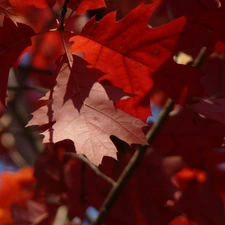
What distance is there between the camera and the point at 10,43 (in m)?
1.02

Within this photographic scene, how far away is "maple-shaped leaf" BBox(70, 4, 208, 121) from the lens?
997mm

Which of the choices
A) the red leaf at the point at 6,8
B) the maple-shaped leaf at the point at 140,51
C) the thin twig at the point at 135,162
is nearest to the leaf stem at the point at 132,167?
the thin twig at the point at 135,162

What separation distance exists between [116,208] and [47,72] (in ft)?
1.92

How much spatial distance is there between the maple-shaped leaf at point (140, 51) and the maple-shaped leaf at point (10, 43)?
10 centimetres

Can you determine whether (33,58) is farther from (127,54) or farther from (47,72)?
(127,54)

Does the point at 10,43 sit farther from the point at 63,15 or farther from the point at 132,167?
the point at 132,167

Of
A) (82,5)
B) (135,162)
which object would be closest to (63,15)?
(82,5)

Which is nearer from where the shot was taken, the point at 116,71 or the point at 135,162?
the point at 116,71

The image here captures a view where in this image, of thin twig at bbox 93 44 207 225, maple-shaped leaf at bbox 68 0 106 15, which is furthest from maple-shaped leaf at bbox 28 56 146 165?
thin twig at bbox 93 44 207 225

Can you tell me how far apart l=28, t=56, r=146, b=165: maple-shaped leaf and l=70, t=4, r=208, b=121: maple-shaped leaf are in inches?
2.0

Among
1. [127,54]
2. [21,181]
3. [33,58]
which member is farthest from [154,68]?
[33,58]

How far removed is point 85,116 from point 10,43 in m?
0.22

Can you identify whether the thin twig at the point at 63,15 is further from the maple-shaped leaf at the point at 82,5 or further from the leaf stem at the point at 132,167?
the leaf stem at the point at 132,167

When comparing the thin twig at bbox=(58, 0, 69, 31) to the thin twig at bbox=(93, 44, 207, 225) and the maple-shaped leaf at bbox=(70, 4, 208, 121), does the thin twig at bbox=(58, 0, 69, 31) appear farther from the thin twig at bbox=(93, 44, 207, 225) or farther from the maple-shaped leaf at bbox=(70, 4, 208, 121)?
the thin twig at bbox=(93, 44, 207, 225)
